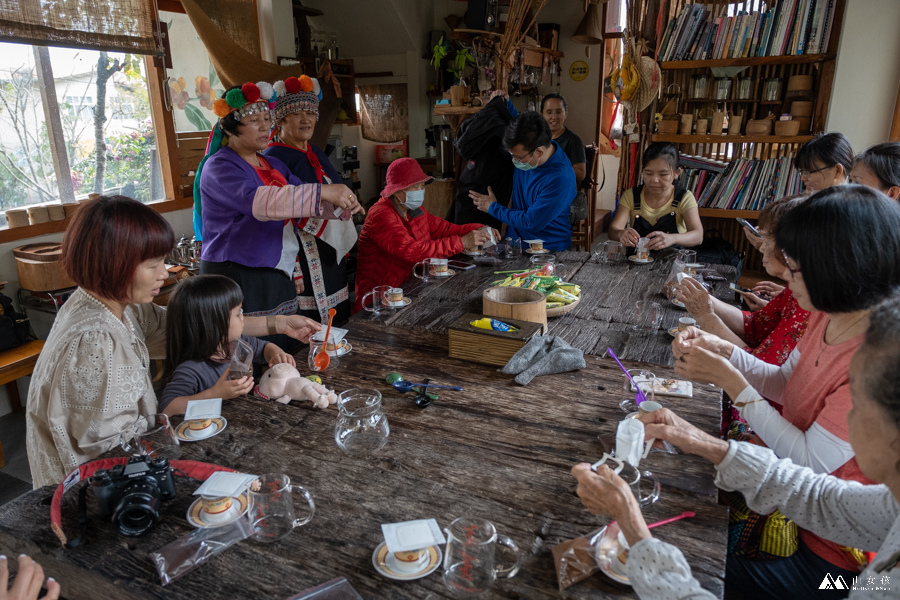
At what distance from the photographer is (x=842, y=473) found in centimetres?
131

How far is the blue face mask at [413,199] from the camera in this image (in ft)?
10.2

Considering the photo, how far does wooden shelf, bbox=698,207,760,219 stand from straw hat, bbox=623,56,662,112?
969 millimetres

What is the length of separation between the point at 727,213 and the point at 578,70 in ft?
11.1

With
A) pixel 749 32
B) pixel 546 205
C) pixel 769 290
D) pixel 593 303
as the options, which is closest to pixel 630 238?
pixel 546 205

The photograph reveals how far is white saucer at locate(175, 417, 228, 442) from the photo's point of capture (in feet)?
4.75

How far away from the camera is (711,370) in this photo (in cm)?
155

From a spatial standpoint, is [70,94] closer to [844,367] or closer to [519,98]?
[844,367]

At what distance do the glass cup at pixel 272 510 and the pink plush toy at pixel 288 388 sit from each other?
46cm

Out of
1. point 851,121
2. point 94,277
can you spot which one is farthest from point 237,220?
Result: point 851,121

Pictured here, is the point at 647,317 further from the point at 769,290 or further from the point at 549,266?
the point at 769,290

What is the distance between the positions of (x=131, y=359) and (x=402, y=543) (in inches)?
39.1

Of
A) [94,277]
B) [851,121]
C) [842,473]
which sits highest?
[851,121]

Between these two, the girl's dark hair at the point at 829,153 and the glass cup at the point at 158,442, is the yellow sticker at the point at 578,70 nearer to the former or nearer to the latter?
the girl's dark hair at the point at 829,153

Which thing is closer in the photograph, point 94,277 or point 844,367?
point 844,367
